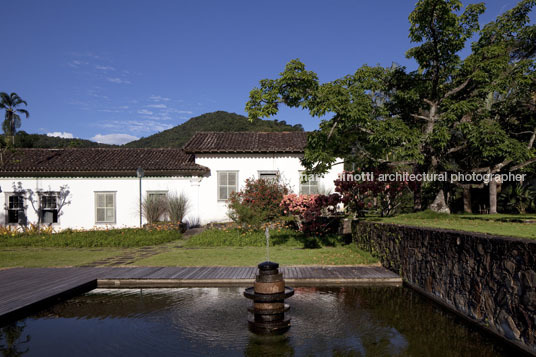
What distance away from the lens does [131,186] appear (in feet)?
65.5

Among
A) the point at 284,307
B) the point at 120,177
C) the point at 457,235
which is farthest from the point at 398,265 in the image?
the point at 120,177

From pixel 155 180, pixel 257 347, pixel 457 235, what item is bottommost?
pixel 257 347

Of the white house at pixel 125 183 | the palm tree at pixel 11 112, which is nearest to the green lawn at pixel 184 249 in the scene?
the white house at pixel 125 183

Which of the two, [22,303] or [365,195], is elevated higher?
[365,195]

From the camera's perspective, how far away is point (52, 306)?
6.44m

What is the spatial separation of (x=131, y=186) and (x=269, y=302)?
16.4 m

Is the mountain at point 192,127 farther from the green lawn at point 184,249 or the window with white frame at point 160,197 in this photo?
the green lawn at point 184,249

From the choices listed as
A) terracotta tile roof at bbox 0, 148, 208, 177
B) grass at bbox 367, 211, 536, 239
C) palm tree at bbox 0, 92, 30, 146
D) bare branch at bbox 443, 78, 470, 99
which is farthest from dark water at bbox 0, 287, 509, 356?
palm tree at bbox 0, 92, 30, 146

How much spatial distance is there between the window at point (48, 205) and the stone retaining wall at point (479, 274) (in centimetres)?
1883

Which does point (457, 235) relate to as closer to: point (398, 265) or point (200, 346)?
point (398, 265)

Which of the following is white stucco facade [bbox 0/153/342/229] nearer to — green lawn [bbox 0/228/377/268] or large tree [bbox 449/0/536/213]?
green lawn [bbox 0/228/377/268]

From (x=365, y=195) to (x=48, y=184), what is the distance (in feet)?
55.1

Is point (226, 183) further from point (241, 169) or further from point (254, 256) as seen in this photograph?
point (254, 256)

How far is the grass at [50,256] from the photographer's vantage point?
10.4 metres
